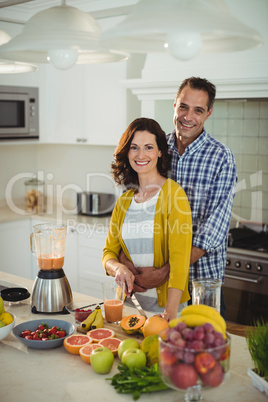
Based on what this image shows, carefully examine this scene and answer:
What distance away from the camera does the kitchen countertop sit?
4.75ft

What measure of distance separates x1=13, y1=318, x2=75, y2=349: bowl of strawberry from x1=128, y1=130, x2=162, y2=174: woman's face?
799mm

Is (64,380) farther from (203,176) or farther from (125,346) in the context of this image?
(203,176)

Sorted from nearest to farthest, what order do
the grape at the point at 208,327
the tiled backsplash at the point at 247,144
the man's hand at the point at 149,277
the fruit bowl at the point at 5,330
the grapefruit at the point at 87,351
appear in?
1. the grape at the point at 208,327
2. the grapefruit at the point at 87,351
3. the fruit bowl at the point at 5,330
4. the man's hand at the point at 149,277
5. the tiled backsplash at the point at 247,144

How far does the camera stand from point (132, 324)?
1.84m

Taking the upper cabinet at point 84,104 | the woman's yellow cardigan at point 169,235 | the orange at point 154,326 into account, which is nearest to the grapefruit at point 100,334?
the orange at point 154,326

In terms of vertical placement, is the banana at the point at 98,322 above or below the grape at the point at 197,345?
below

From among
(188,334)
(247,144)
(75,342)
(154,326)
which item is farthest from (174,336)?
(247,144)

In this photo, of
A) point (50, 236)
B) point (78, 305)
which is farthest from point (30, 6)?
point (78, 305)

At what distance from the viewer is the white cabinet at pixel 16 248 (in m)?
4.39

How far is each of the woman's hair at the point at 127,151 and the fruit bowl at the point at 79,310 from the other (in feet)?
2.18

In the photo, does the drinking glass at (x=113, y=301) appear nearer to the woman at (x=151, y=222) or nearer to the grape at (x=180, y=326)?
the woman at (x=151, y=222)

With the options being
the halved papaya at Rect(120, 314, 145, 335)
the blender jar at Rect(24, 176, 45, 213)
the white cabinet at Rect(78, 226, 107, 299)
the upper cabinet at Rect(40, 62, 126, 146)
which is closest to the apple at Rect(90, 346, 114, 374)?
the halved papaya at Rect(120, 314, 145, 335)

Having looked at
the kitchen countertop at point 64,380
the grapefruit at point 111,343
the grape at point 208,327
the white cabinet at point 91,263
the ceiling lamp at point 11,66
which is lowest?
the white cabinet at point 91,263

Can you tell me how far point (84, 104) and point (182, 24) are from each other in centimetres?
324
